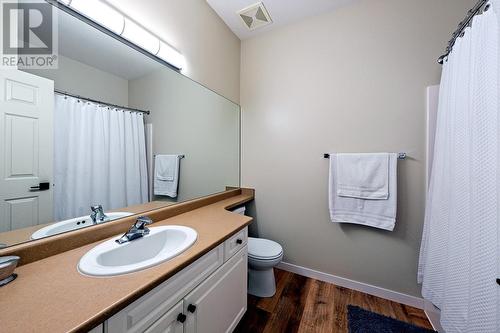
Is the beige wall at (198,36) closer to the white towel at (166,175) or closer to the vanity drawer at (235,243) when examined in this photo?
the white towel at (166,175)

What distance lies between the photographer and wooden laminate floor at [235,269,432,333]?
1299mm

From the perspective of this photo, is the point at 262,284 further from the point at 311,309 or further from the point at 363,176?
the point at 363,176

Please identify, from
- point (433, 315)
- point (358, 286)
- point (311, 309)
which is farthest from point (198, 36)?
point (433, 315)

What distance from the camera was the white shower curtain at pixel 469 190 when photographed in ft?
2.39

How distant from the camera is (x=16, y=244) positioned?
28.6 inches

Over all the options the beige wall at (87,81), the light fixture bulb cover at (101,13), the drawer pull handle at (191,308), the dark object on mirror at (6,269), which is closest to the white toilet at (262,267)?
the drawer pull handle at (191,308)

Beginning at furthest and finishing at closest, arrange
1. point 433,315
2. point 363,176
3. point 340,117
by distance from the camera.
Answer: point 340,117 → point 363,176 → point 433,315

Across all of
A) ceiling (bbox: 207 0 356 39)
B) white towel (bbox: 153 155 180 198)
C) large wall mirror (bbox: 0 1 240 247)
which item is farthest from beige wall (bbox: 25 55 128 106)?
ceiling (bbox: 207 0 356 39)

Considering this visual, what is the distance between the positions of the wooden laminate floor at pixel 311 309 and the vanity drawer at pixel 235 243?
1.94 feet

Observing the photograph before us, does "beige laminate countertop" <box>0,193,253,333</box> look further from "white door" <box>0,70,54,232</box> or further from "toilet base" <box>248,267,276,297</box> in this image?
"toilet base" <box>248,267,276,297</box>

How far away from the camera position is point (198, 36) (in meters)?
1.63

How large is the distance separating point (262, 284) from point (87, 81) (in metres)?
A: 1.84

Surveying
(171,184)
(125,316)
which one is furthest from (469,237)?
(171,184)

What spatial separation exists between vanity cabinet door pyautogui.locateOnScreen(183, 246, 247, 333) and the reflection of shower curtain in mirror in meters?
0.68
